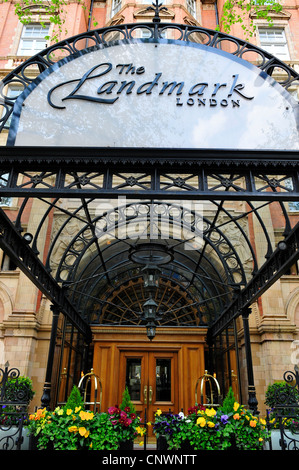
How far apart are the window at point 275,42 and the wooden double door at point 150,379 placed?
14.3m

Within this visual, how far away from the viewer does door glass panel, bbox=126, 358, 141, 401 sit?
12096mm

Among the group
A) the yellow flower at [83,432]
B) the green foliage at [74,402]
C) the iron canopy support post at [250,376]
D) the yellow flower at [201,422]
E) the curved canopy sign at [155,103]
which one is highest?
the curved canopy sign at [155,103]

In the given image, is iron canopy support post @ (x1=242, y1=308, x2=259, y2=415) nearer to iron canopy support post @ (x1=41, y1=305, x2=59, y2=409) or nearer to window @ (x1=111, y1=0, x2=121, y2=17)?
iron canopy support post @ (x1=41, y1=305, x2=59, y2=409)

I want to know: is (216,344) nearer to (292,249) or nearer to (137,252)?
(137,252)

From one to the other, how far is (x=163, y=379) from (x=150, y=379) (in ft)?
1.54

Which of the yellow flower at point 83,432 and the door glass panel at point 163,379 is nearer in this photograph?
the yellow flower at point 83,432

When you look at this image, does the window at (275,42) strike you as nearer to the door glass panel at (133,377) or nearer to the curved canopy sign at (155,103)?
the curved canopy sign at (155,103)

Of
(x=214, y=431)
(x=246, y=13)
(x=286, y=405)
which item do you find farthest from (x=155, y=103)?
(x=246, y=13)

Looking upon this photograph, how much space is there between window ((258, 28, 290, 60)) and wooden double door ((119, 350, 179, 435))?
1428 cm

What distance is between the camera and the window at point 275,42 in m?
16.9

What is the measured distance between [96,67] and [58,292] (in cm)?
539

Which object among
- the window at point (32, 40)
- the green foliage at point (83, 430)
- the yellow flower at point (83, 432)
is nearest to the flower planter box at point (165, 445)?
the green foliage at point (83, 430)

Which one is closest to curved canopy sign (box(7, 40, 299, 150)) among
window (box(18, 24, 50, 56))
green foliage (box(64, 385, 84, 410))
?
green foliage (box(64, 385, 84, 410))

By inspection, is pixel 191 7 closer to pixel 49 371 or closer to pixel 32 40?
pixel 32 40
